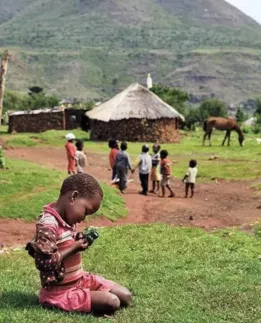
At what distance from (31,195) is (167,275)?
26.3 ft

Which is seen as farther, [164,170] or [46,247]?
[164,170]

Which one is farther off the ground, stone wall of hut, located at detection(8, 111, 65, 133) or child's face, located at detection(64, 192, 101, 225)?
child's face, located at detection(64, 192, 101, 225)

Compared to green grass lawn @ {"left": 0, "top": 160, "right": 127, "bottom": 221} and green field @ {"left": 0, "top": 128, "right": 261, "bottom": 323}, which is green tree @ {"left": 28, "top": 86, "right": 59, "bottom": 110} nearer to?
green grass lawn @ {"left": 0, "top": 160, "right": 127, "bottom": 221}

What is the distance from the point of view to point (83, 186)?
6.51m

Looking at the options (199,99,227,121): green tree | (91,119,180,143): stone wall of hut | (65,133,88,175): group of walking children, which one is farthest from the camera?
(199,99,227,121): green tree

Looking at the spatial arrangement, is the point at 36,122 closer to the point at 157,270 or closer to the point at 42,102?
the point at 42,102

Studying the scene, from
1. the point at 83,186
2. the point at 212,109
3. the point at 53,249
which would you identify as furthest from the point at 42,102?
the point at 53,249

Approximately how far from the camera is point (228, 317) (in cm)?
703

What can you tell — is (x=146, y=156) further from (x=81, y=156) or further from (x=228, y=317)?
(x=228, y=317)

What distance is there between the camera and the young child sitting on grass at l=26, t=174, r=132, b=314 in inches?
249

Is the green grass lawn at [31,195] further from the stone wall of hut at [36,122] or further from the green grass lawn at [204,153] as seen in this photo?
the stone wall of hut at [36,122]

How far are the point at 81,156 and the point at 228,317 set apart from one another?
42.5ft

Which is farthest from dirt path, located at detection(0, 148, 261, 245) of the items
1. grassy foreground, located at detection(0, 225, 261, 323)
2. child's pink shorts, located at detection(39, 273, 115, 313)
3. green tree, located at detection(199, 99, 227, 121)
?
green tree, located at detection(199, 99, 227, 121)

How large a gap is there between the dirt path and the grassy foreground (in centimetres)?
228
